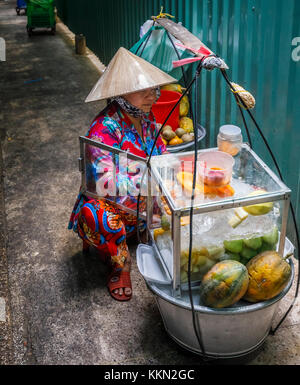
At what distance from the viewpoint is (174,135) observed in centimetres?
399

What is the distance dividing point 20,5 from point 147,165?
15215 millimetres

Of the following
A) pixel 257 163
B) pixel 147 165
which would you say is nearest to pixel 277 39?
pixel 257 163

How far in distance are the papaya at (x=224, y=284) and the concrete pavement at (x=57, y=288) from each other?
55cm

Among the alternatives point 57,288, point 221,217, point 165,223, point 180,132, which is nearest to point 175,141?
point 180,132

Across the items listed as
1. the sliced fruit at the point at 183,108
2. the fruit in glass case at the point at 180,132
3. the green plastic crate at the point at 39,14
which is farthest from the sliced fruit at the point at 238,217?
the green plastic crate at the point at 39,14

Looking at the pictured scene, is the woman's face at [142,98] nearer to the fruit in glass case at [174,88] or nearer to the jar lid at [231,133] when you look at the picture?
the jar lid at [231,133]

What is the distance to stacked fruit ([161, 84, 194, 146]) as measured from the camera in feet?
13.0

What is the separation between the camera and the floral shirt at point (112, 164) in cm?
295

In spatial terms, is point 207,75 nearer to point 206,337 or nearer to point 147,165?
point 147,165

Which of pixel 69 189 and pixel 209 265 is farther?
pixel 69 189

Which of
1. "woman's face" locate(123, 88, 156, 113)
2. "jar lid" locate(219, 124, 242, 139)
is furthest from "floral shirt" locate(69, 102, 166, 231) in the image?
"jar lid" locate(219, 124, 242, 139)

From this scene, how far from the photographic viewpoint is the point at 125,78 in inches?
114

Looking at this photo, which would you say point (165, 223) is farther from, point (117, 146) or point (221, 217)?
point (117, 146)

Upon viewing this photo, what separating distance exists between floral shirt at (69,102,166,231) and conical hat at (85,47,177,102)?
175 mm
